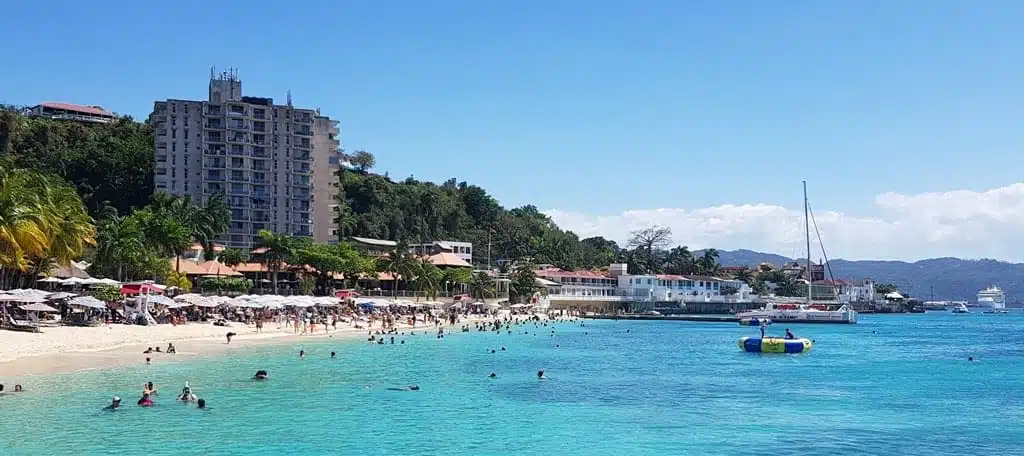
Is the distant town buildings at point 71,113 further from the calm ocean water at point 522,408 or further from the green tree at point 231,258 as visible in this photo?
the calm ocean water at point 522,408

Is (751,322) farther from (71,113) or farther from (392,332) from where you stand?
(71,113)

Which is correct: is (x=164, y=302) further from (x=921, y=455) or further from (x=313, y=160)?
(x=313, y=160)

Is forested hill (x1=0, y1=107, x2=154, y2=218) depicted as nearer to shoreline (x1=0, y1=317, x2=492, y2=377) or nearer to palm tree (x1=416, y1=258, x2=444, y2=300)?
palm tree (x1=416, y1=258, x2=444, y2=300)

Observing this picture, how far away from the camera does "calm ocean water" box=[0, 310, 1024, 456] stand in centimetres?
2456

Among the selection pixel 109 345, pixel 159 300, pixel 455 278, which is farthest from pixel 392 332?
pixel 455 278

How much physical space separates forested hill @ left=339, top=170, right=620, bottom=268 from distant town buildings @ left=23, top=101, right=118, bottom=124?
122 feet

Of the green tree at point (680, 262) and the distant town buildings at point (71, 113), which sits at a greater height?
the distant town buildings at point (71, 113)

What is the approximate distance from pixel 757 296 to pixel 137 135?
328 ft

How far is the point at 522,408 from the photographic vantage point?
105 ft

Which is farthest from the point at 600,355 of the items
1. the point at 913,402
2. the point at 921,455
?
the point at 921,455

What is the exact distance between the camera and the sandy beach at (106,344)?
→ 124ft

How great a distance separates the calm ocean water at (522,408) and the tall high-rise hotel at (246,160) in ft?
228

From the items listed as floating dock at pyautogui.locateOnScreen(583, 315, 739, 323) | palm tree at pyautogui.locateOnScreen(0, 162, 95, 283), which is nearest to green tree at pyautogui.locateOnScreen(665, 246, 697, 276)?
floating dock at pyautogui.locateOnScreen(583, 315, 739, 323)

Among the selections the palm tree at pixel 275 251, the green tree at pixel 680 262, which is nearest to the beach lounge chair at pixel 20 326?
the palm tree at pixel 275 251
